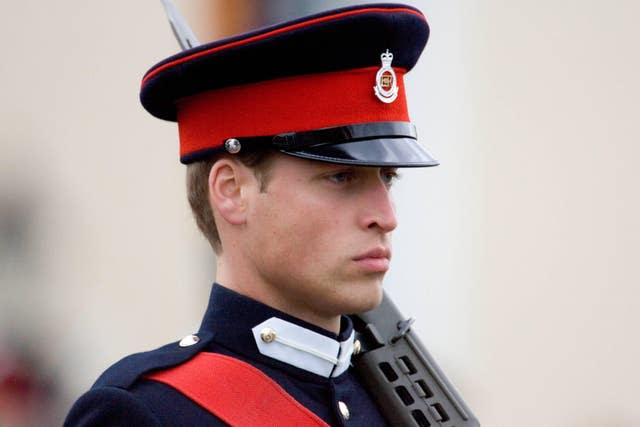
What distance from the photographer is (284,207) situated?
108 inches

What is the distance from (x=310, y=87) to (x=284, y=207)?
0.25m

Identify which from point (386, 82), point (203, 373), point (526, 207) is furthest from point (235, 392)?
point (526, 207)

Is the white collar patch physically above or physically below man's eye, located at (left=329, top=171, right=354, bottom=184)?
below

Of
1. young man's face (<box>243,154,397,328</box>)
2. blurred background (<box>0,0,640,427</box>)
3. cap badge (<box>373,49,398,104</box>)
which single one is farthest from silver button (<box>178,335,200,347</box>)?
blurred background (<box>0,0,640,427</box>)

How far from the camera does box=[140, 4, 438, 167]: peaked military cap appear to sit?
9.05 feet

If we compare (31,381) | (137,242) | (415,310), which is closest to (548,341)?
(415,310)

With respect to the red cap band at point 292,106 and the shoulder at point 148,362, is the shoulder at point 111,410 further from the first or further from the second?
the red cap band at point 292,106

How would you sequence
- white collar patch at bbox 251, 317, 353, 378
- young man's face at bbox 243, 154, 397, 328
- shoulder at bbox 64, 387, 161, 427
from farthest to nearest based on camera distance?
white collar patch at bbox 251, 317, 353, 378, young man's face at bbox 243, 154, 397, 328, shoulder at bbox 64, 387, 161, 427

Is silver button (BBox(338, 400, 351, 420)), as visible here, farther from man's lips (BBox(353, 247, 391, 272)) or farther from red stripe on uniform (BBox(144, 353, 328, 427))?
man's lips (BBox(353, 247, 391, 272))

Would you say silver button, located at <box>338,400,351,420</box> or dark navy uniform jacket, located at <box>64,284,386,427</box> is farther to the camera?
silver button, located at <box>338,400,351,420</box>

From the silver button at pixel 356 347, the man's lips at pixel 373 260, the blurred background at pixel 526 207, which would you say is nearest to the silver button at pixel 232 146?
the man's lips at pixel 373 260

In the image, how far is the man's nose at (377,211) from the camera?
274 cm

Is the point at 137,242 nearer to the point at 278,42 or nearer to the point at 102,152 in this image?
the point at 102,152

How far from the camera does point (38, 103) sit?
5555 mm
